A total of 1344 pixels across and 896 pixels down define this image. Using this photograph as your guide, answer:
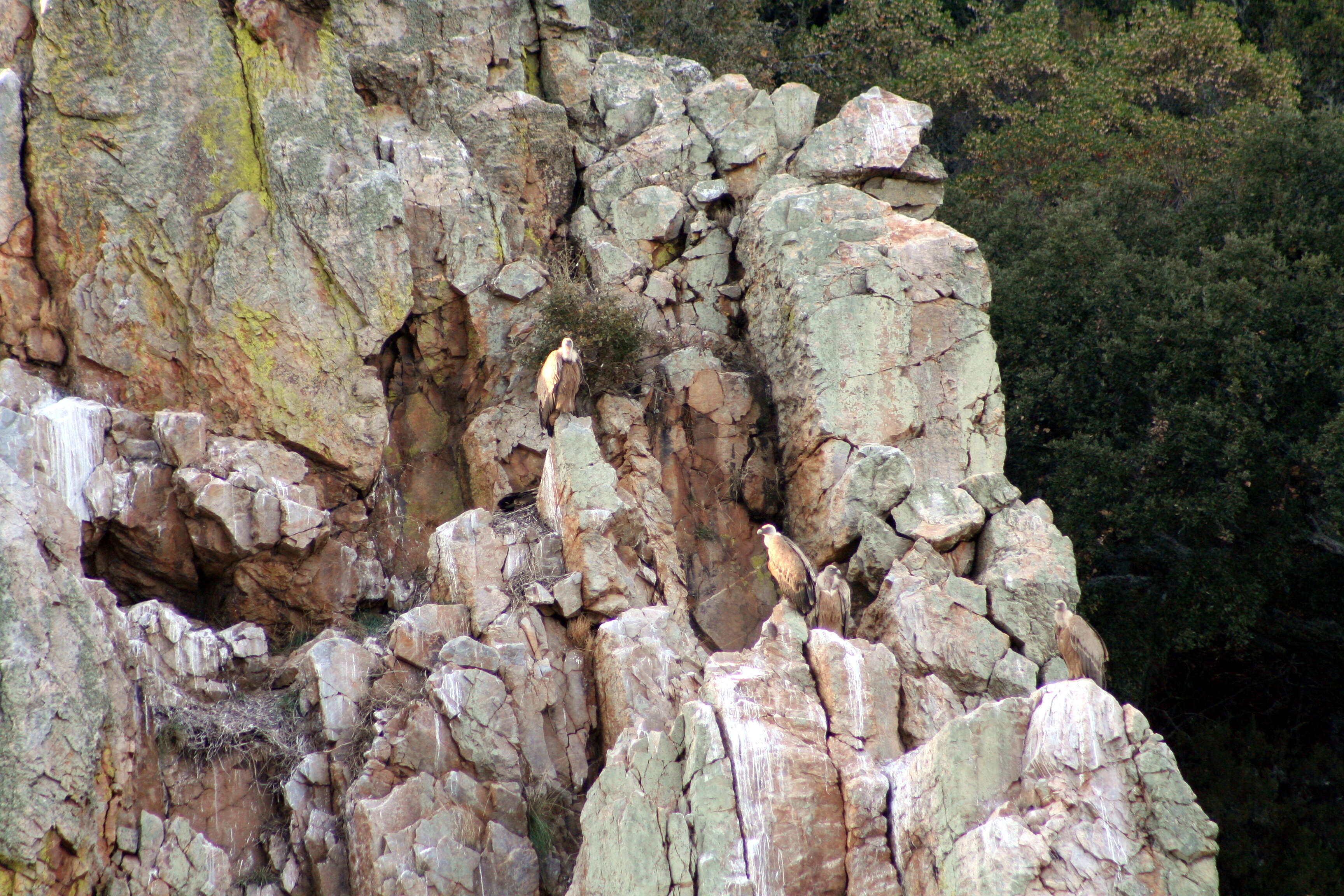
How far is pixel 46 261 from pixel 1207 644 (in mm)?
15206

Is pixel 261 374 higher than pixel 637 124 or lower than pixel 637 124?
lower

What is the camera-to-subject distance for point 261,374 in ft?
41.4

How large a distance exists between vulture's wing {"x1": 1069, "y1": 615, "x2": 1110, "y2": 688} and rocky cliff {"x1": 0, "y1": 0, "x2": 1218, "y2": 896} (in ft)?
1.95

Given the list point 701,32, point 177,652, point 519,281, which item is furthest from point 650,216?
point 701,32

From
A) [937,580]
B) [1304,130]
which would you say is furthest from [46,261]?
[1304,130]

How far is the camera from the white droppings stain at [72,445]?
36.3 ft

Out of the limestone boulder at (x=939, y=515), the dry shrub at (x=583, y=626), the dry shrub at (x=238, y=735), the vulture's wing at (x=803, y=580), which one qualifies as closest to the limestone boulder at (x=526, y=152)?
the dry shrub at (x=583, y=626)

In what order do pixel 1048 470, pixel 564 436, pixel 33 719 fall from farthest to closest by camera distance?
pixel 1048 470, pixel 564 436, pixel 33 719

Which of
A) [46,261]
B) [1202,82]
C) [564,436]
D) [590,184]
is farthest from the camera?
[1202,82]

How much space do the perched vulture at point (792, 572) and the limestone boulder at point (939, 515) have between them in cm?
109

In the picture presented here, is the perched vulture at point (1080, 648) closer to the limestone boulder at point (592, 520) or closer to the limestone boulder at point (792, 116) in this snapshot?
the limestone boulder at point (592, 520)

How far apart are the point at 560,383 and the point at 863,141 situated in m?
4.95

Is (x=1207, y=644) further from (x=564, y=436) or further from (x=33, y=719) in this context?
(x=33, y=719)

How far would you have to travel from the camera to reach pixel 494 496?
42.4ft
